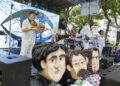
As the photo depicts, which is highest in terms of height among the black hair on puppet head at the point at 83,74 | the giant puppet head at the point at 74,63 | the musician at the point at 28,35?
the musician at the point at 28,35

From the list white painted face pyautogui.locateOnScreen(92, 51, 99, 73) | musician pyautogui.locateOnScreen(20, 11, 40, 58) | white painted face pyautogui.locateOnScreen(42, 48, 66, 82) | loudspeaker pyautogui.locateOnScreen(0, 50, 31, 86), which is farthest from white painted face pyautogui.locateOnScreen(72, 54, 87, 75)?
A: musician pyautogui.locateOnScreen(20, 11, 40, 58)

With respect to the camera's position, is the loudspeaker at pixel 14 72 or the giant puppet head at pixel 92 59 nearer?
the loudspeaker at pixel 14 72

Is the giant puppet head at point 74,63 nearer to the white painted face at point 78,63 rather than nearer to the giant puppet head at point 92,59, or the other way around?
the white painted face at point 78,63

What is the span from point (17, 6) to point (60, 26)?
2.21m

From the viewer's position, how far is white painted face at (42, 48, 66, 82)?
1.18m

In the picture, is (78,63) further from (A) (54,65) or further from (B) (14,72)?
(B) (14,72)

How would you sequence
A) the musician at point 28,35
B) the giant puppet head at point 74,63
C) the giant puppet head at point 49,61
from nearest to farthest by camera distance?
1. the giant puppet head at point 49,61
2. the giant puppet head at point 74,63
3. the musician at point 28,35

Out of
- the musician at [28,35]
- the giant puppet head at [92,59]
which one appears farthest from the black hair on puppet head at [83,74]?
the musician at [28,35]

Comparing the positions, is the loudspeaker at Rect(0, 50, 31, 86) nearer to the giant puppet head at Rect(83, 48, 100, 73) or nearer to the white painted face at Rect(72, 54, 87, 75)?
the white painted face at Rect(72, 54, 87, 75)

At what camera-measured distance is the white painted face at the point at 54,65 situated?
118 centimetres

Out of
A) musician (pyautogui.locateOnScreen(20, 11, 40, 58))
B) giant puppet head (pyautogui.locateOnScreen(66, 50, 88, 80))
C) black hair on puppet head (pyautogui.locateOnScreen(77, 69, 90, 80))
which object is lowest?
black hair on puppet head (pyautogui.locateOnScreen(77, 69, 90, 80))

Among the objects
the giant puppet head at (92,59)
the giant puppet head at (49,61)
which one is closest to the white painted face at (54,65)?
the giant puppet head at (49,61)

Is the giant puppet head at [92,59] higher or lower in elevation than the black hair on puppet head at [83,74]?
higher

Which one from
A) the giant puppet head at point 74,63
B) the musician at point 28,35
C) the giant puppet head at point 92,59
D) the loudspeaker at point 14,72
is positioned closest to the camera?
the loudspeaker at point 14,72
